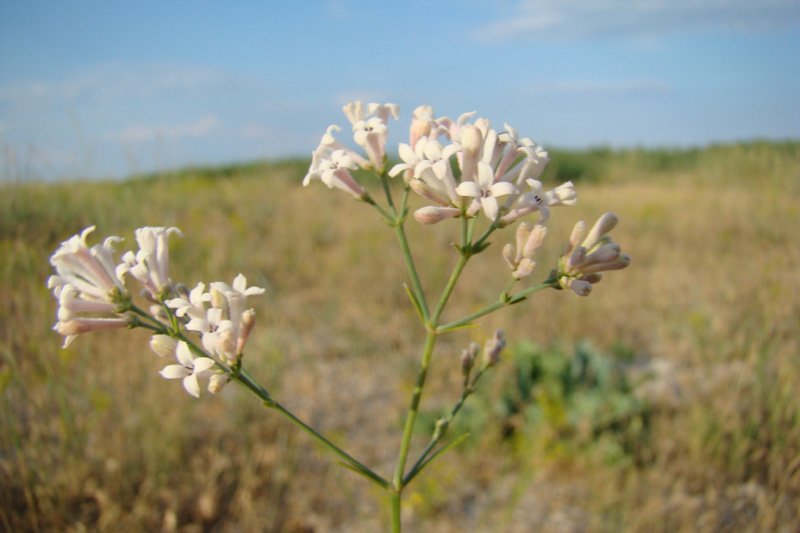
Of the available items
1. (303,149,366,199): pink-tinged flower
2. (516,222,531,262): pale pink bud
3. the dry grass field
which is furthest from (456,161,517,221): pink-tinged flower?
the dry grass field

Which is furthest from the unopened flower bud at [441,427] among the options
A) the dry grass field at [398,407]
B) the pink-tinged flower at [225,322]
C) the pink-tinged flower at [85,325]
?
the dry grass field at [398,407]

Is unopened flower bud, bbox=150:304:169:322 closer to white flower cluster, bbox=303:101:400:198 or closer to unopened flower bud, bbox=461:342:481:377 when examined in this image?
white flower cluster, bbox=303:101:400:198

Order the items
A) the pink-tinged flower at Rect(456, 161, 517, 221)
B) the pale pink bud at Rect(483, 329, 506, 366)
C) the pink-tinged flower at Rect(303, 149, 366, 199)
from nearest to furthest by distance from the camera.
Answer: the pink-tinged flower at Rect(456, 161, 517, 221), the pink-tinged flower at Rect(303, 149, 366, 199), the pale pink bud at Rect(483, 329, 506, 366)

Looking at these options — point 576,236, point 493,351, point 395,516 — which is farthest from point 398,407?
point 576,236

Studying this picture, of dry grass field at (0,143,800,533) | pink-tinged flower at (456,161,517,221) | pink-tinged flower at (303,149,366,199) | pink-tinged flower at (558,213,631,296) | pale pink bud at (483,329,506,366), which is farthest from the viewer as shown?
dry grass field at (0,143,800,533)

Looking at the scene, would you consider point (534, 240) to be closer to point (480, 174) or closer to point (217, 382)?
point (480, 174)

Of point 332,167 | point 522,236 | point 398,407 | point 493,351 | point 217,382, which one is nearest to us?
point 217,382
